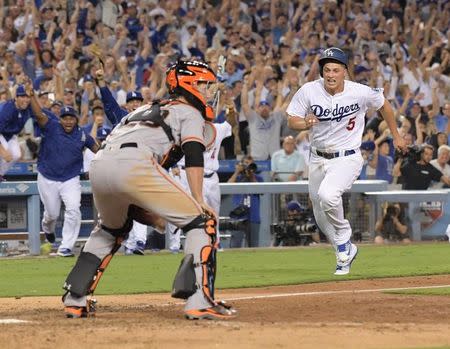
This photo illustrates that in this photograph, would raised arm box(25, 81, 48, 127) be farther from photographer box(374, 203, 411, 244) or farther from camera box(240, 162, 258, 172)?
photographer box(374, 203, 411, 244)

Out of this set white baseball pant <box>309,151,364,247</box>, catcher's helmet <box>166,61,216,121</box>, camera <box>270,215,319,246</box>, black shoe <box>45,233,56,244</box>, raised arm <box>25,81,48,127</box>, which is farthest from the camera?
camera <box>270,215,319,246</box>

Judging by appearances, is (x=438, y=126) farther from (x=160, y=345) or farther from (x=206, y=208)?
(x=160, y=345)

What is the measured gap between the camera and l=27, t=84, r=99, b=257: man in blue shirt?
17.0 meters

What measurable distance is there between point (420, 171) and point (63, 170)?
6357 millimetres

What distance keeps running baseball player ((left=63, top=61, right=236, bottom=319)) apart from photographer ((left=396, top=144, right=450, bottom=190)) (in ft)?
37.7

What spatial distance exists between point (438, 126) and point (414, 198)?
13.3ft

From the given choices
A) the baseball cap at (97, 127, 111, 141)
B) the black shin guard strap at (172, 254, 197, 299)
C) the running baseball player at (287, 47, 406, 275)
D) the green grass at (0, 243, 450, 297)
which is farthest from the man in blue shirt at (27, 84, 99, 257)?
the black shin guard strap at (172, 254, 197, 299)

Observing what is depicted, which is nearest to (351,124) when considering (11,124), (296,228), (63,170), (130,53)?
(11,124)

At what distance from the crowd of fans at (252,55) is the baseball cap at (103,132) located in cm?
10

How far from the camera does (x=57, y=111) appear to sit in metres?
18.8

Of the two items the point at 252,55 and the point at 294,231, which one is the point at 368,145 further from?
the point at 252,55

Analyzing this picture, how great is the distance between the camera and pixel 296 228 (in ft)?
61.4

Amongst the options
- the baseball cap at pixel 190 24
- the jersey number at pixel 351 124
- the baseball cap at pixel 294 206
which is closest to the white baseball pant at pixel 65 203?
the baseball cap at pixel 294 206

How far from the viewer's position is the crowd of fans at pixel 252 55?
67.7ft
